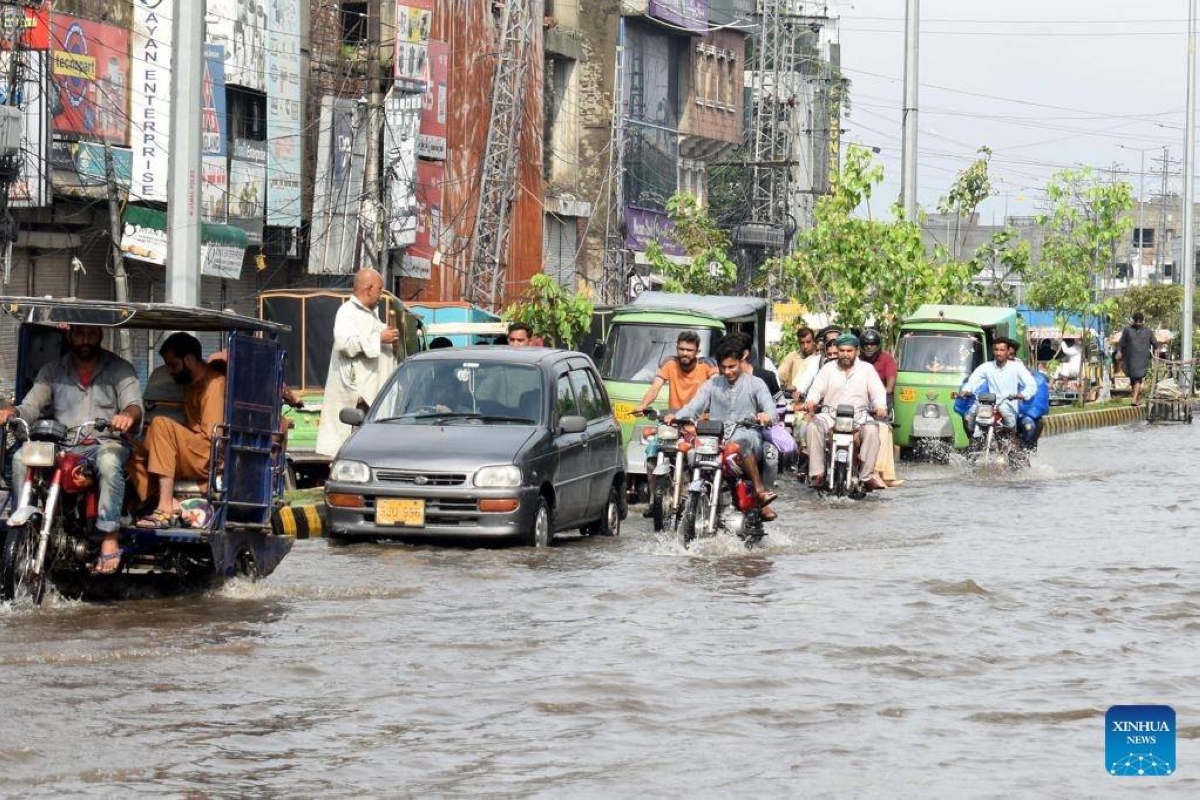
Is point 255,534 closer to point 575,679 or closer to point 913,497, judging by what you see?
point 575,679

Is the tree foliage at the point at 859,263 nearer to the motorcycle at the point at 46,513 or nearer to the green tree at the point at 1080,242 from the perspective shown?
the green tree at the point at 1080,242

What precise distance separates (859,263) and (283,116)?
34.3ft

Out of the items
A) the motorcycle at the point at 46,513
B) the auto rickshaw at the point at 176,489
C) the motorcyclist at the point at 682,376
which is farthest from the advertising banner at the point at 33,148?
the motorcycle at the point at 46,513

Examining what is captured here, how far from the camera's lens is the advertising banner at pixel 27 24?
2723 cm

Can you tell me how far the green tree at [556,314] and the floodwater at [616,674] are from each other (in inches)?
490

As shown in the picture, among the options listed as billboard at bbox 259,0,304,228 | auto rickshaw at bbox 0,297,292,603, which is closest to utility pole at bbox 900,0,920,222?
billboard at bbox 259,0,304,228

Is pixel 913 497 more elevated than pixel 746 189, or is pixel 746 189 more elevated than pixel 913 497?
pixel 746 189

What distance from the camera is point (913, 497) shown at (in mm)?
23000

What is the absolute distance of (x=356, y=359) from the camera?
1792 cm

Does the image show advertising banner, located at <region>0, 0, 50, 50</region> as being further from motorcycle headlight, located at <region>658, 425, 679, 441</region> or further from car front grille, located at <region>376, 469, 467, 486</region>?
car front grille, located at <region>376, 469, 467, 486</region>

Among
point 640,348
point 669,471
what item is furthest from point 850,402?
point 669,471

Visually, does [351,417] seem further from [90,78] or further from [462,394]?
[90,78]

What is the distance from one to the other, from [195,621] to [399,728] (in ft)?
11.1

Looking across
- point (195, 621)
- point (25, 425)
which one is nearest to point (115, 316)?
point (25, 425)
